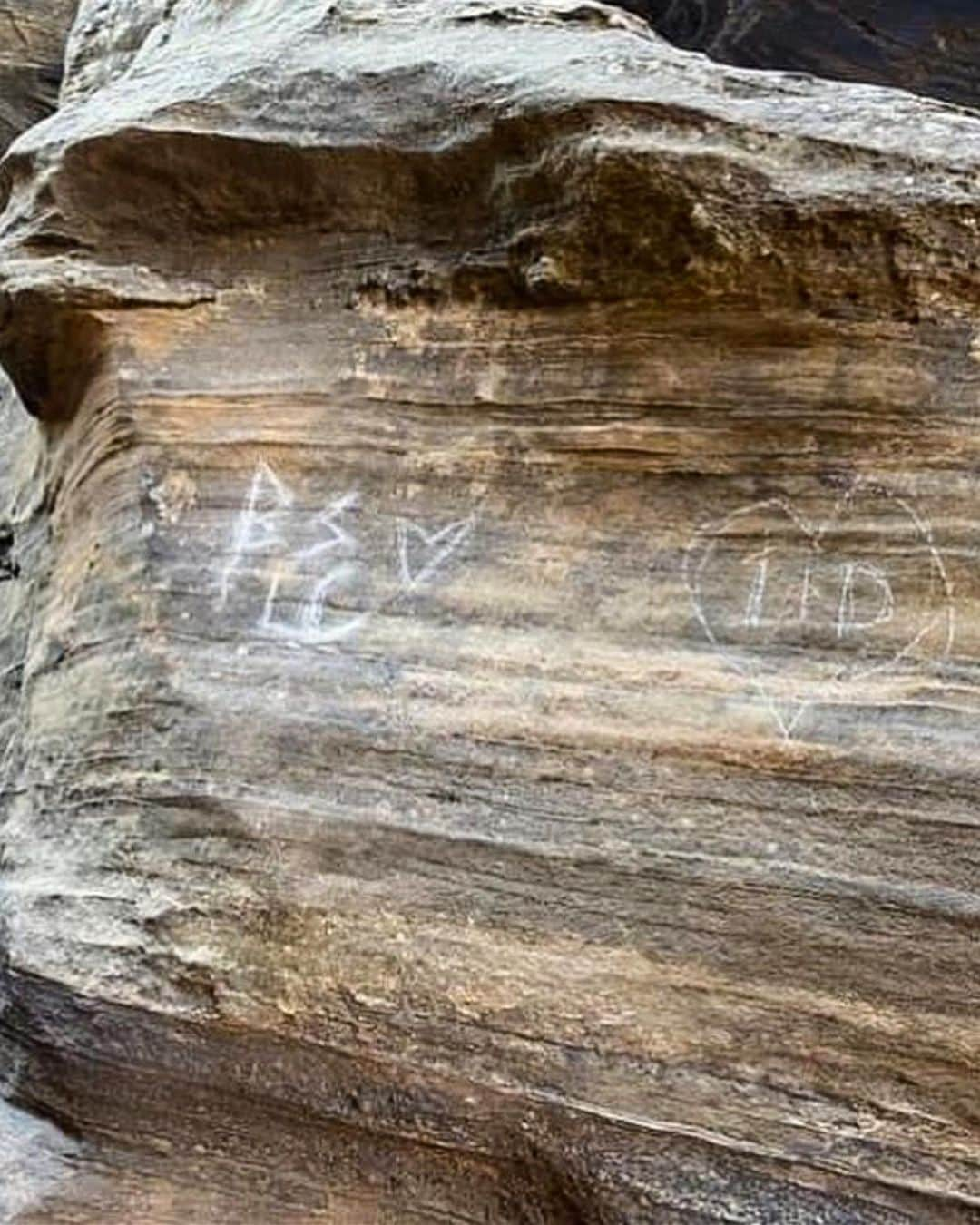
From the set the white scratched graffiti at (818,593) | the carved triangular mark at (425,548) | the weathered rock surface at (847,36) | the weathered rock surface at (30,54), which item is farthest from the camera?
the weathered rock surface at (30,54)

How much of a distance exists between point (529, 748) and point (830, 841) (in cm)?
79

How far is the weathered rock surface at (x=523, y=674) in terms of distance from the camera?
411 centimetres

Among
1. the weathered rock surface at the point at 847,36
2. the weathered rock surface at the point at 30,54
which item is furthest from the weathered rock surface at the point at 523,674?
the weathered rock surface at the point at 30,54

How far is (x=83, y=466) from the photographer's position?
525 centimetres

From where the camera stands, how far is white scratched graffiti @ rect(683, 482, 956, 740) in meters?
4.21

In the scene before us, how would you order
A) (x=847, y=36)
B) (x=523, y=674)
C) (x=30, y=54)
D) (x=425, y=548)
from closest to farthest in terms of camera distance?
(x=523, y=674)
(x=425, y=548)
(x=847, y=36)
(x=30, y=54)

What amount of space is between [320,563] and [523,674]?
671 millimetres

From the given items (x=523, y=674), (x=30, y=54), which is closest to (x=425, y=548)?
(x=523, y=674)

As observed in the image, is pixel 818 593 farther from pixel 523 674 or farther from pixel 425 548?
pixel 425 548

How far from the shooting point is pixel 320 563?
4676mm

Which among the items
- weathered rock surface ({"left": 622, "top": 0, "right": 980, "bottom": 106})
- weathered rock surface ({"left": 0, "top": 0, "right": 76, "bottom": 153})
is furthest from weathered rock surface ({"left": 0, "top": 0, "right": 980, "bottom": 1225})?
weathered rock surface ({"left": 0, "top": 0, "right": 76, "bottom": 153})

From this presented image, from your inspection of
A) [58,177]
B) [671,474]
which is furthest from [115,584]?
[671,474]

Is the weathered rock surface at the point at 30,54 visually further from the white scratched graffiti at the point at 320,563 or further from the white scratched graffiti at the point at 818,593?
the white scratched graffiti at the point at 818,593

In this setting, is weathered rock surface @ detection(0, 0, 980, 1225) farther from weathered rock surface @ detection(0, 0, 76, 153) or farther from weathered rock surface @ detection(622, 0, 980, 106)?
weathered rock surface @ detection(0, 0, 76, 153)
